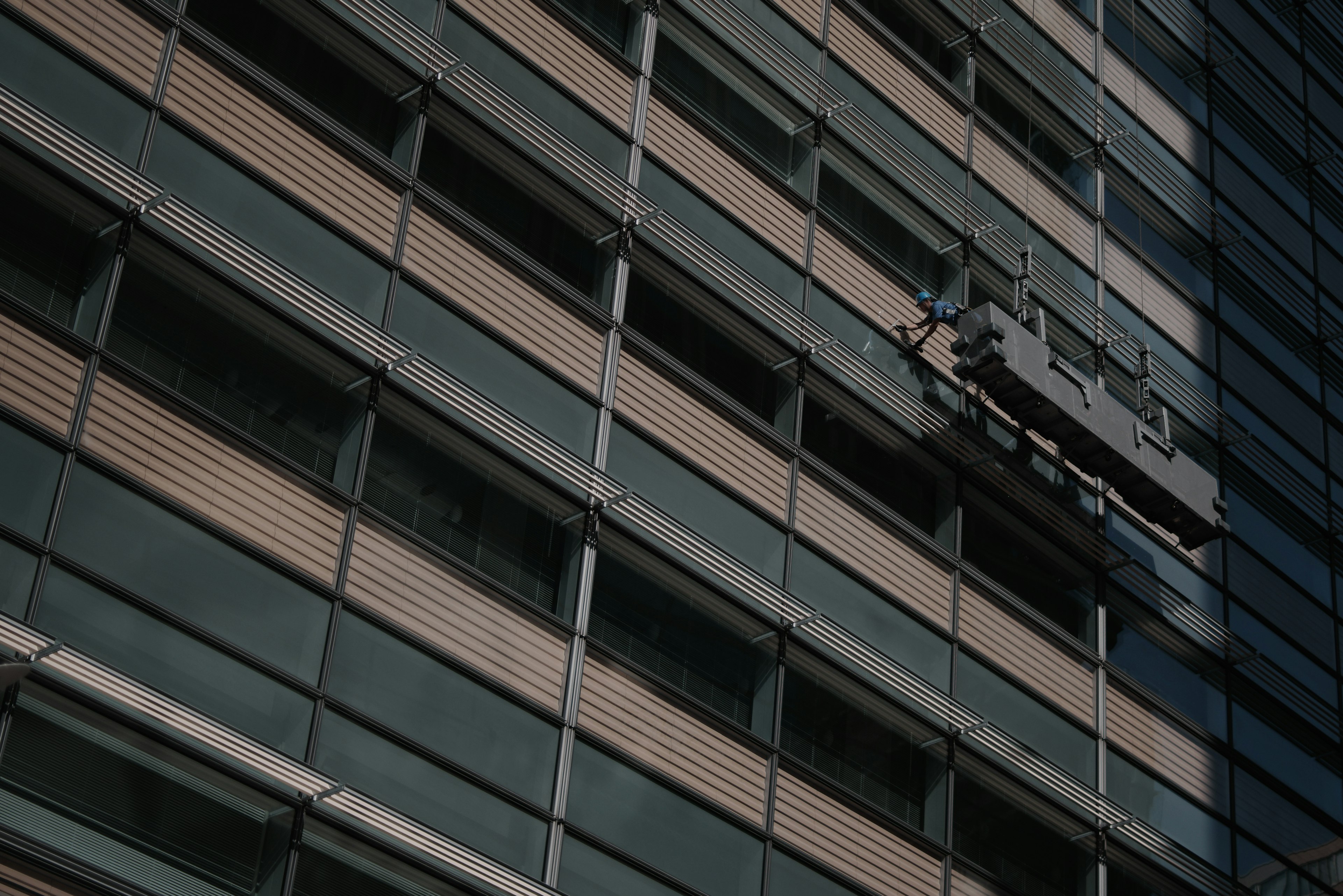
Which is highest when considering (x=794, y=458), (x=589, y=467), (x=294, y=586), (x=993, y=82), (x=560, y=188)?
(x=993, y=82)

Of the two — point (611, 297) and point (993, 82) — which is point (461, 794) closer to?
point (611, 297)

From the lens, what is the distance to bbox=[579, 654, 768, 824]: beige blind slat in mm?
25469

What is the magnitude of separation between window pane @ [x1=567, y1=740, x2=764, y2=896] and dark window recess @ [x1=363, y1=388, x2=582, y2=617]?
235 cm

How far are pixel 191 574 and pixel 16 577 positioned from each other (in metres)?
2.15

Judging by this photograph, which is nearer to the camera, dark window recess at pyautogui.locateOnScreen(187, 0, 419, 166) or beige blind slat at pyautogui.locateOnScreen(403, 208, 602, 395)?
dark window recess at pyautogui.locateOnScreen(187, 0, 419, 166)

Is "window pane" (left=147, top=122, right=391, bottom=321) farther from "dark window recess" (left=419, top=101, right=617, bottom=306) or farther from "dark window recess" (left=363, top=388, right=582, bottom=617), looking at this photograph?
"dark window recess" (left=419, top=101, right=617, bottom=306)

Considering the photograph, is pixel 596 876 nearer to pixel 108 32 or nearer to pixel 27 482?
pixel 27 482

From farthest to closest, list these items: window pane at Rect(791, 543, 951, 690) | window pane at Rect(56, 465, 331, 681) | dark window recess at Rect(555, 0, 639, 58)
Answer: dark window recess at Rect(555, 0, 639, 58) < window pane at Rect(791, 543, 951, 690) < window pane at Rect(56, 465, 331, 681)

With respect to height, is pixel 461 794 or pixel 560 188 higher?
pixel 560 188

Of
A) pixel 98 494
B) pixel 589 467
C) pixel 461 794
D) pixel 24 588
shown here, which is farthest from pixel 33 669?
pixel 589 467

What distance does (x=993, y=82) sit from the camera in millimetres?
39156

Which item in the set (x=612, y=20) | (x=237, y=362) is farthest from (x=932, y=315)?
(x=237, y=362)

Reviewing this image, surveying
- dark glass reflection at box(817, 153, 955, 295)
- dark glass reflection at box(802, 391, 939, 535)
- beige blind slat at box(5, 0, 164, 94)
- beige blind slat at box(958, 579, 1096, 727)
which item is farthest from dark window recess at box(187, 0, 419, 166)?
beige blind slat at box(958, 579, 1096, 727)

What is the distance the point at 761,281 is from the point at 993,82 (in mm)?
10994
